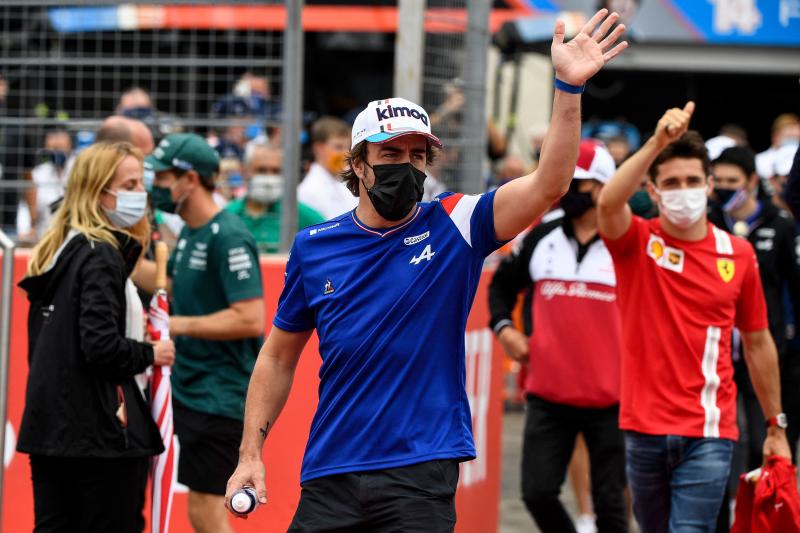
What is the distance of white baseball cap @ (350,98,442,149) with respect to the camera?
13.9 ft

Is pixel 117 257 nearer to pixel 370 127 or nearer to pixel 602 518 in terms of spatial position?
pixel 370 127

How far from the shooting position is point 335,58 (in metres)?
16.9

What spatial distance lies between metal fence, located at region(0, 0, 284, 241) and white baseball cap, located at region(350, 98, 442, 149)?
2849 millimetres

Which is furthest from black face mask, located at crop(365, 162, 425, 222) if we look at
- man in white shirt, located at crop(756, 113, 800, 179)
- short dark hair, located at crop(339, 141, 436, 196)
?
man in white shirt, located at crop(756, 113, 800, 179)

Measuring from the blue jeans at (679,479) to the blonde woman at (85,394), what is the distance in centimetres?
200

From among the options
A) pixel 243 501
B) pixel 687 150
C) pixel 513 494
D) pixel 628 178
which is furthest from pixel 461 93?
pixel 243 501

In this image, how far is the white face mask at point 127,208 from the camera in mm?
5414

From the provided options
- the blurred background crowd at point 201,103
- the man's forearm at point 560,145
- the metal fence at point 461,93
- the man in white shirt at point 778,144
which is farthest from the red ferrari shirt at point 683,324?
the man in white shirt at point 778,144

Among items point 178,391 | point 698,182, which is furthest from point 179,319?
point 698,182

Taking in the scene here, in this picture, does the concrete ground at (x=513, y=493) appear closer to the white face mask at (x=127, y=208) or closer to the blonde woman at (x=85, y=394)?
the blonde woman at (x=85, y=394)

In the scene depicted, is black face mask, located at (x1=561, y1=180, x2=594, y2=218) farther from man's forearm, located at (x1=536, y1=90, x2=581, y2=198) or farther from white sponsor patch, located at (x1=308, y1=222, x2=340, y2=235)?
man's forearm, located at (x1=536, y1=90, x2=581, y2=198)

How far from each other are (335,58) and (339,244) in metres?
12.9

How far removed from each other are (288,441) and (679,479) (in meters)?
1.98

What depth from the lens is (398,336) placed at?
4.17 m
